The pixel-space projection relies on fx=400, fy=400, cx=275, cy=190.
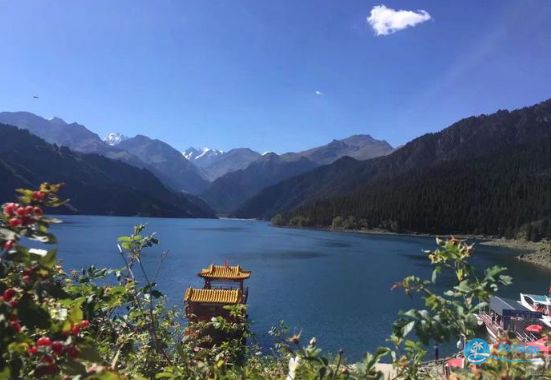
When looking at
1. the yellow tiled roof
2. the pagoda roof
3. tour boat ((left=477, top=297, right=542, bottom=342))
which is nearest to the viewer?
the yellow tiled roof

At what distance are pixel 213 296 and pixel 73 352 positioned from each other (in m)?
22.4

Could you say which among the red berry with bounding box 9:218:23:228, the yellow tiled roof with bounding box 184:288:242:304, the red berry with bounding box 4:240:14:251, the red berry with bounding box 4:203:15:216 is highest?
the red berry with bounding box 4:203:15:216

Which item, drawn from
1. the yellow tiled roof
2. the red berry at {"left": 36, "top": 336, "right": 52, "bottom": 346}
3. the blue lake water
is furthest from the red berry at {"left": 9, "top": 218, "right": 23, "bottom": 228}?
the yellow tiled roof

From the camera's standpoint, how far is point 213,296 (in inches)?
910

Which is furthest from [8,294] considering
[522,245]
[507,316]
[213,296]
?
[522,245]

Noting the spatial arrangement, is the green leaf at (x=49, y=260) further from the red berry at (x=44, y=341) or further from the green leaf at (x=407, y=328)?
the green leaf at (x=407, y=328)

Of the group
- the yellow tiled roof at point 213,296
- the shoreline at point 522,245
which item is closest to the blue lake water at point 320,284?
the yellow tiled roof at point 213,296

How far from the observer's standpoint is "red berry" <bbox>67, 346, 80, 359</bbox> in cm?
160

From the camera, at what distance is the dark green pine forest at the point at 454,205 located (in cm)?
15138

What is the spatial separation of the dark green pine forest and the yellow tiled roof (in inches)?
5094

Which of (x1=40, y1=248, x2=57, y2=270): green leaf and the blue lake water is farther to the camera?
the blue lake water

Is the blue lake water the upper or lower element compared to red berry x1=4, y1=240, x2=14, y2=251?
lower

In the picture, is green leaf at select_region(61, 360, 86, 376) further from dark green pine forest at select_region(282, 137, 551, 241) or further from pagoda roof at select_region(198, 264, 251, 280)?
dark green pine forest at select_region(282, 137, 551, 241)

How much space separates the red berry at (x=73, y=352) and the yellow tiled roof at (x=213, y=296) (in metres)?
21.3
